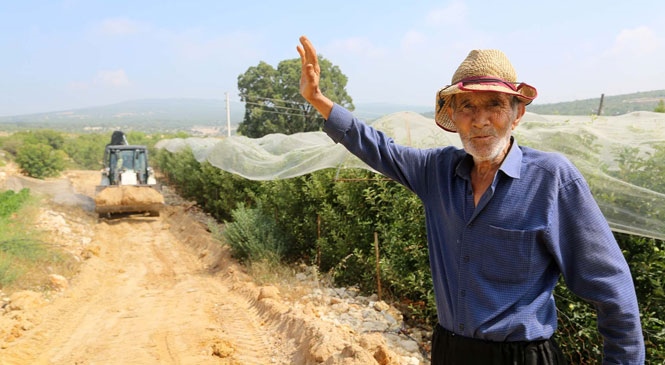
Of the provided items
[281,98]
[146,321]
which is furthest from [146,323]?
[281,98]

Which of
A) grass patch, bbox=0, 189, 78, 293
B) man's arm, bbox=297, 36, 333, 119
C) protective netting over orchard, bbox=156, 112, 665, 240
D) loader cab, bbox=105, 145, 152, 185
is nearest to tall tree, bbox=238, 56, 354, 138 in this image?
loader cab, bbox=105, 145, 152, 185

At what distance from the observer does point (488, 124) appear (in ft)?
5.60

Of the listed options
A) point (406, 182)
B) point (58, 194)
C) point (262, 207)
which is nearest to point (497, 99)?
point (406, 182)

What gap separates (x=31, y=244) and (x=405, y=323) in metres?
6.99

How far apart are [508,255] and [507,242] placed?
1.7 inches

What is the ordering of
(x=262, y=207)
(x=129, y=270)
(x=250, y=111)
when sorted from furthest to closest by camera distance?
(x=250, y=111), (x=262, y=207), (x=129, y=270)

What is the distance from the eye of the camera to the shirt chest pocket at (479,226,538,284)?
5.09 feet

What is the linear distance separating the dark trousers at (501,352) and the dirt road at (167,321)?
2409 millimetres

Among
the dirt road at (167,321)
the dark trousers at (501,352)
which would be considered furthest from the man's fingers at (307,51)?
the dirt road at (167,321)

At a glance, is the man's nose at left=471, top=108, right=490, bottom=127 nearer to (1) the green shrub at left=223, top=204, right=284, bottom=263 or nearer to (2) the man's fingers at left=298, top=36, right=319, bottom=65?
(2) the man's fingers at left=298, top=36, right=319, bottom=65

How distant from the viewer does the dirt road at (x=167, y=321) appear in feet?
16.8

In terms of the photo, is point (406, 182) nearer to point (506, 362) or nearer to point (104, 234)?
point (506, 362)

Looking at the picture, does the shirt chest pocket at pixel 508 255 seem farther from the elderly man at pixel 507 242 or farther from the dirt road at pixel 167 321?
the dirt road at pixel 167 321

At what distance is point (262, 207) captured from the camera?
404 inches
